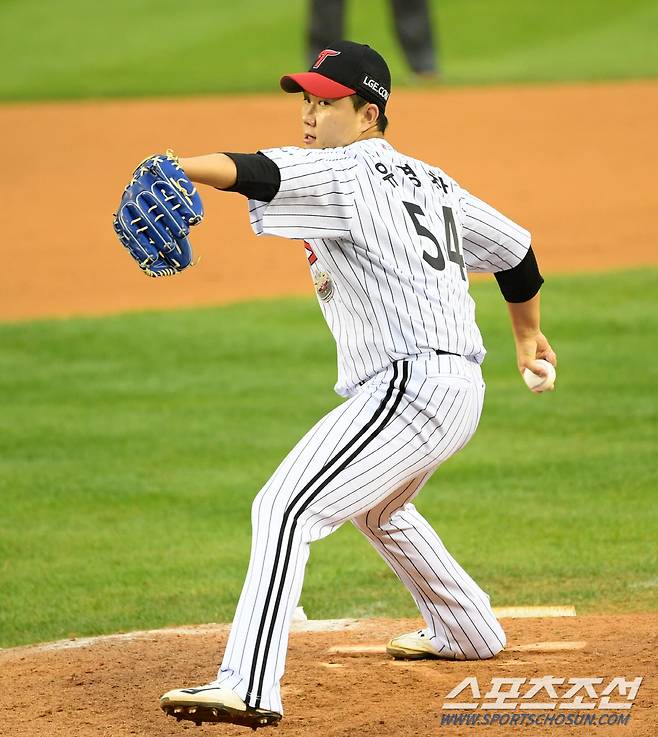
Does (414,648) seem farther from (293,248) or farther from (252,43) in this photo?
(252,43)

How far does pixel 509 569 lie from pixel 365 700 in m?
1.91

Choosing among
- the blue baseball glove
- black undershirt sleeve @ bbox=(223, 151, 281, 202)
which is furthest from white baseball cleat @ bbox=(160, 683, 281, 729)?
black undershirt sleeve @ bbox=(223, 151, 281, 202)

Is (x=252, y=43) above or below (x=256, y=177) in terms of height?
above

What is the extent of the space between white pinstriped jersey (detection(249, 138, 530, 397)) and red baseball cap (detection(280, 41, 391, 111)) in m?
0.13

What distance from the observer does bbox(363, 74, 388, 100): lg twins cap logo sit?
358 centimetres

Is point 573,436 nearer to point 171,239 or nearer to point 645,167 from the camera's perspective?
point 171,239

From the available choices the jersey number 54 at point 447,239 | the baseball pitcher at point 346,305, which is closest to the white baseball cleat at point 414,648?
the baseball pitcher at point 346,305

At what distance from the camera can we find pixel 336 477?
11.1ft

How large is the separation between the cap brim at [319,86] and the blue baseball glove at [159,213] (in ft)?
1.54

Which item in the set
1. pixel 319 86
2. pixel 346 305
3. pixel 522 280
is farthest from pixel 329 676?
pixel 319 86

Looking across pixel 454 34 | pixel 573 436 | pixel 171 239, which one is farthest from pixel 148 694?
pixel 454 34

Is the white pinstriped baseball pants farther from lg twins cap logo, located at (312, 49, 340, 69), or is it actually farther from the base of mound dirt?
lg twins cap logo, located at (312, 49, 340, 69)

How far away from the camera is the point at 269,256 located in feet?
39.8

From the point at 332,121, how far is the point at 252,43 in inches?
864
